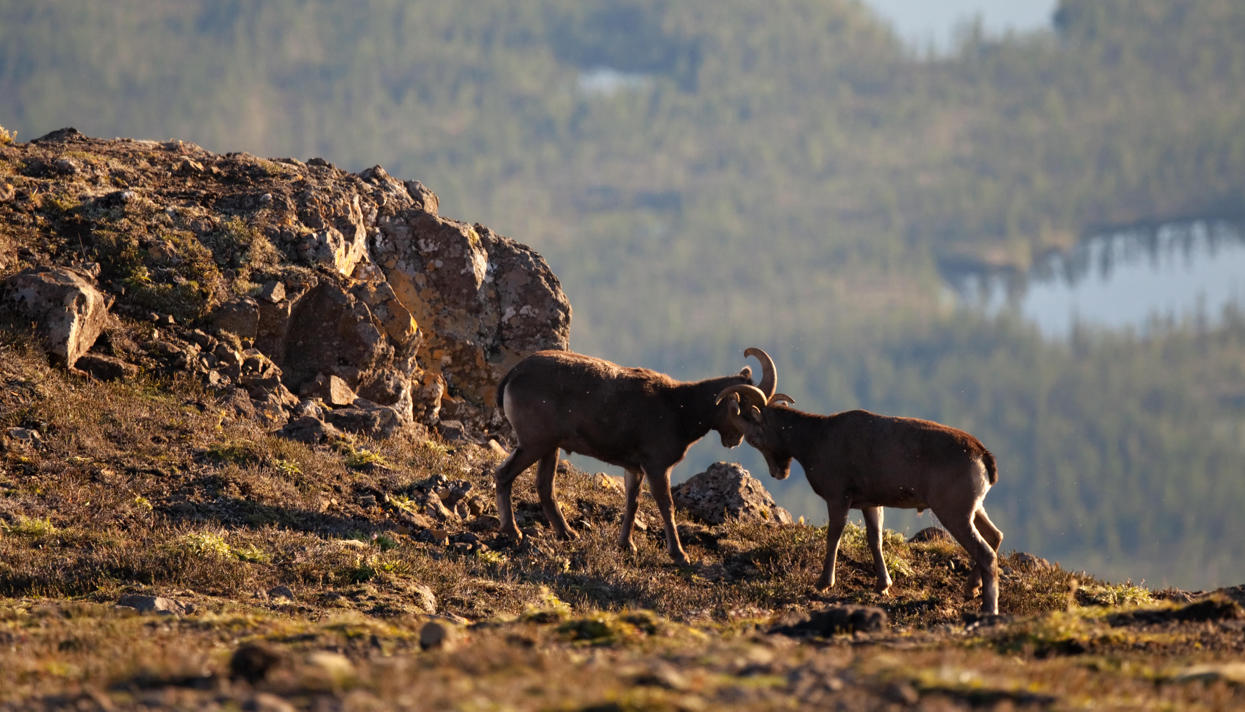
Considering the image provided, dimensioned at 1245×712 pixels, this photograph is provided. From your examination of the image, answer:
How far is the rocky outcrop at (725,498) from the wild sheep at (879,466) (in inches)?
64.2

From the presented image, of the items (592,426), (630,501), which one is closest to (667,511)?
(630,501)

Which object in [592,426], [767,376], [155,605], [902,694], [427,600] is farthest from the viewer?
[767,376]

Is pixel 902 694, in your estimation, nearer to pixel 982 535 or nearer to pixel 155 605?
pixel 155 605

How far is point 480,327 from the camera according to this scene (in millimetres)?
23141

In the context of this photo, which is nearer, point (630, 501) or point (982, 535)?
point (982, 535)

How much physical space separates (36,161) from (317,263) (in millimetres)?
4991

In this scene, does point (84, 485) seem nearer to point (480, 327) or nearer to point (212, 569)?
point (212, 569)

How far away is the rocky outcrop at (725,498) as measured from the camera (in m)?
18.6

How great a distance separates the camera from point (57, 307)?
1766 centimetres

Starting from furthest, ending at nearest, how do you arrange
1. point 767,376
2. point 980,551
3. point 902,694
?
1. point 767,376
2. point 980,551
3. point 902,694

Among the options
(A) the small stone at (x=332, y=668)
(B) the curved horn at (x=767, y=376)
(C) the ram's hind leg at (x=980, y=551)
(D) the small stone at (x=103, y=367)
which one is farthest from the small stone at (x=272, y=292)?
(A) the small stone at (x=332, y=668)

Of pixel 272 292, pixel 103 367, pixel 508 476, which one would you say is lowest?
pixel 508 476

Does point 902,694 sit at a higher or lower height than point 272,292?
lower

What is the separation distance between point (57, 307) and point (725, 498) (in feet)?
32.4
